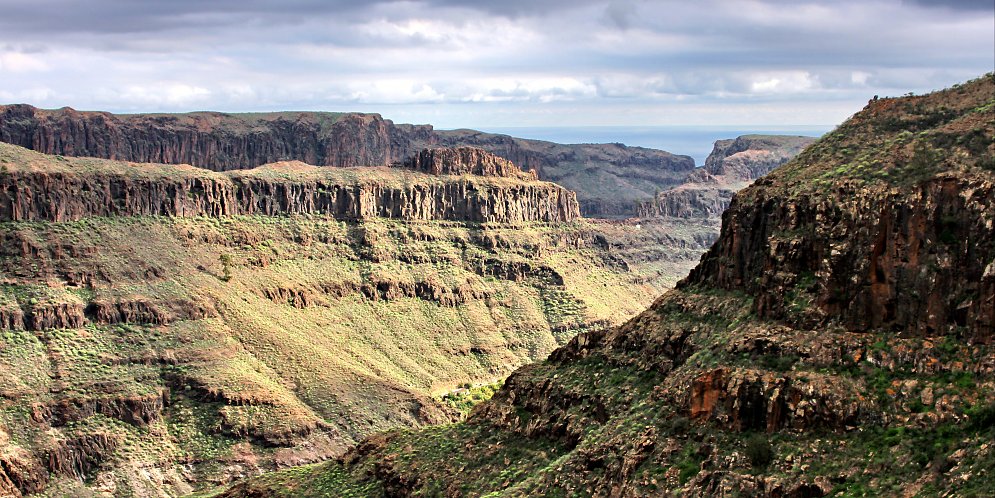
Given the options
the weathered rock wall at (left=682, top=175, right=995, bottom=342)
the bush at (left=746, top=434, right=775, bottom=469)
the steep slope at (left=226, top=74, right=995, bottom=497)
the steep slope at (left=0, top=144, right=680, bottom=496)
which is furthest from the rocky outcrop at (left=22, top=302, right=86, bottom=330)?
the bush at (left=746, top=434, right=775, bottom=469)

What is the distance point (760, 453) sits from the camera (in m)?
73.6

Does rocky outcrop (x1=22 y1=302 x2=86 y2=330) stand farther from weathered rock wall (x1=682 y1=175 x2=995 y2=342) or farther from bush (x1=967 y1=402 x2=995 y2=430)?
bush (x1=967 y1=402 x2=995 y2=430)

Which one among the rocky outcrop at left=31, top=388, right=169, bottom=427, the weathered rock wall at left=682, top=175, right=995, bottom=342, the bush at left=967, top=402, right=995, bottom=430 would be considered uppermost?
the weathered rock wall at left=682, top=175, right=995, bottom=342

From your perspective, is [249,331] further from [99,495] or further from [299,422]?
[99,495]

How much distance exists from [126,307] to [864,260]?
124 metres

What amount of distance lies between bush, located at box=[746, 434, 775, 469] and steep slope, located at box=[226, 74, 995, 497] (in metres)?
0.07

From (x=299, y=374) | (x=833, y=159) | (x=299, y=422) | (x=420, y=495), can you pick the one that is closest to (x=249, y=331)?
(x=299, y=374)

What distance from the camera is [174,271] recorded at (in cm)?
19650

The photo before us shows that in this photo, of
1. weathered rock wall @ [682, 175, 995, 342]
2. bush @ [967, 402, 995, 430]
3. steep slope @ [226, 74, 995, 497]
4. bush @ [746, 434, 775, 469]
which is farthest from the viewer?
bush @ [746, 434, 775, 469]

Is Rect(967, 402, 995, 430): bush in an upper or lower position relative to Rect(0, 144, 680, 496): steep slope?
upper

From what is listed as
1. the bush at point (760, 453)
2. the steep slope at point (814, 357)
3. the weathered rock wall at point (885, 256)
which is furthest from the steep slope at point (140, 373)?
the bush at point (760, 453)

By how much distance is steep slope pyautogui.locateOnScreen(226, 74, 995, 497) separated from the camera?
230 ft

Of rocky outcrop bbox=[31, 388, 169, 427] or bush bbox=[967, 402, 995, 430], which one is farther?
rocky outcrop bbox=[31, 388, 169, 427]

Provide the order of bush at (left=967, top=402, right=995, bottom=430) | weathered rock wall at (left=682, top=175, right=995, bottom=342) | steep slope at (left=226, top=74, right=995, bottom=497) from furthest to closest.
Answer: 1. weathered rock wall at (left=682, top=175, right=995, bottom=342)
2. steep slope at (left=226, top=74, right=995, bottom=497)
3. bush at (left=967, top=402, right=995, bottom=430)
